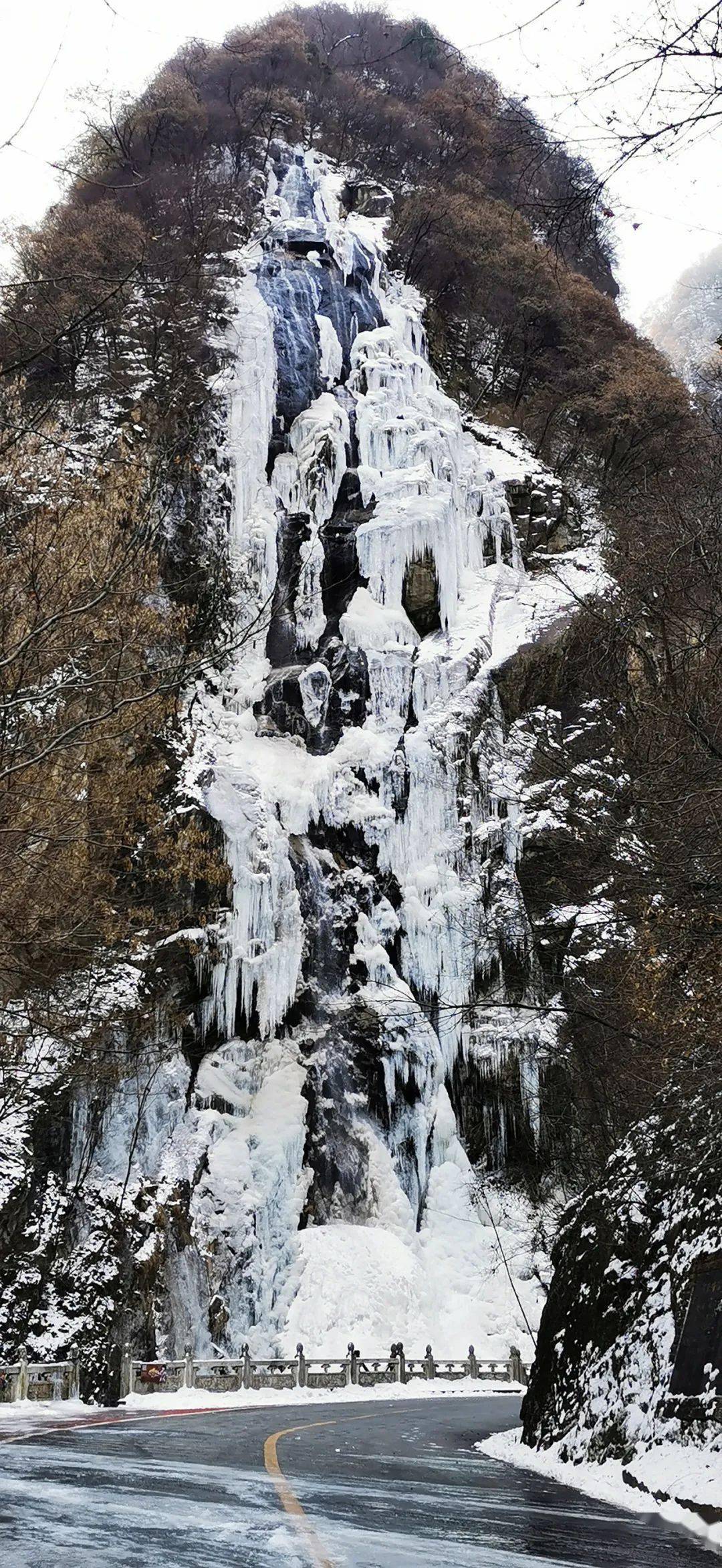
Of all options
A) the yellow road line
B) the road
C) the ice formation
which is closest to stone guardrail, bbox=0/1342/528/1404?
the ice formation

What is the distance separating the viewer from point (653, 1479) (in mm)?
7461

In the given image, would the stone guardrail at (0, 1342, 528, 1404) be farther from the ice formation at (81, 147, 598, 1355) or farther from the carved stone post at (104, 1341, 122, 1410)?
the ice formation at (81, 147, 598, 1355)

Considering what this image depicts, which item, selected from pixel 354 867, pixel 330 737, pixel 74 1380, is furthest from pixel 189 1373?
pixel 330 737

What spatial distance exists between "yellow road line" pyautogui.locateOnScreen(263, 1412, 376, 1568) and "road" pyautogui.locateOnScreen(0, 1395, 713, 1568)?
0.6 inches

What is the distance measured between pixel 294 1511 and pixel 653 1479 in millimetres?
2656

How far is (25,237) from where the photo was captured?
102ft

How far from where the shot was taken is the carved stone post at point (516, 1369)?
2459 centimetres

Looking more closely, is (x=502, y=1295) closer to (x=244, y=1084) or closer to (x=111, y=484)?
(x=244, y=1084)

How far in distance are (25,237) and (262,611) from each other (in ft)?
93.7

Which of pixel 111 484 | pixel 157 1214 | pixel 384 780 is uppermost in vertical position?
pixel 384 780

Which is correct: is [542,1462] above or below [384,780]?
below

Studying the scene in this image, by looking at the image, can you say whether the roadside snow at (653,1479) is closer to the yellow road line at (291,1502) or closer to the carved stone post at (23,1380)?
the yellow road line at (291,1502)

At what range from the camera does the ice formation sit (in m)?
24.3

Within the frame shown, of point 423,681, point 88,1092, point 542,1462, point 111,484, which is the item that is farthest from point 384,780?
point 542,1462
